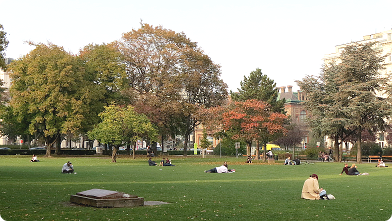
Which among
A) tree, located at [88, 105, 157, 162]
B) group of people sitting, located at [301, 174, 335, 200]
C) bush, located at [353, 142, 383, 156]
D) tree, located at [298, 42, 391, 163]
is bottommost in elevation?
group of people sitting, located at [301, 174, 335, 200]

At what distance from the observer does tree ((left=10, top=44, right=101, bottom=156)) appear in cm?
6000

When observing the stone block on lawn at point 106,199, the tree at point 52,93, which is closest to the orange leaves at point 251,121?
the tree at point 52,93

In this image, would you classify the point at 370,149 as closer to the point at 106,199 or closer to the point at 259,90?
the point at 259,90

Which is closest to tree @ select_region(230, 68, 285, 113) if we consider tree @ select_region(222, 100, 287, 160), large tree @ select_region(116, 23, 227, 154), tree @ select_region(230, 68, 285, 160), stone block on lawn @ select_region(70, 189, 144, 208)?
tree @ select_region(230, 68, 285, 160)

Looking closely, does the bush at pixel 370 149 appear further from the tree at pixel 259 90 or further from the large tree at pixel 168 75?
the large tree at pixel 168 75

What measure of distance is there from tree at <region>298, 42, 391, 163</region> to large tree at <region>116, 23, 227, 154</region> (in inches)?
623

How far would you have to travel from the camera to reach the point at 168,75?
65.5 meters

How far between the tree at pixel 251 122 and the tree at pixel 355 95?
372 inches

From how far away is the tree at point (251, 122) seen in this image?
48750 mm

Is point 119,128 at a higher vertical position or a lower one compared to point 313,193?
higher

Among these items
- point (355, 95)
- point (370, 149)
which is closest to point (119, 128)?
point (355, 95)

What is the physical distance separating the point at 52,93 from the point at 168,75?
15468 millimetres

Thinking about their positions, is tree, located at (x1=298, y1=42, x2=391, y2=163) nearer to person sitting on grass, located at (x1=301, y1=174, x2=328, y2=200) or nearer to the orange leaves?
the orange leaves

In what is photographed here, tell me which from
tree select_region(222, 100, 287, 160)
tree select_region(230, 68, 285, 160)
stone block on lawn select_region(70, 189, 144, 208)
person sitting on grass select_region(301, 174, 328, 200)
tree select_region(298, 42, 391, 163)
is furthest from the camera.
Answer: tree select_region(230, 68, 285, 160)
